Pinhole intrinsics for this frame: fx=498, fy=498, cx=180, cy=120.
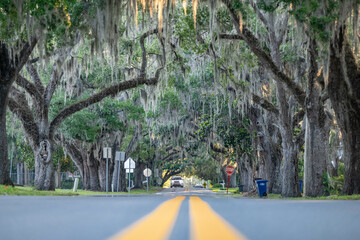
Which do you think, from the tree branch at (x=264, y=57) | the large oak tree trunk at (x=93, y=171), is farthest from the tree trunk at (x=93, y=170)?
the tree branch at (x=264, y=57)

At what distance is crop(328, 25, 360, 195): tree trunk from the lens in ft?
48.7

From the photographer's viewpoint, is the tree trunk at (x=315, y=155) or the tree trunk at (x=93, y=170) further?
the tree trunk at (x=93, y=170)

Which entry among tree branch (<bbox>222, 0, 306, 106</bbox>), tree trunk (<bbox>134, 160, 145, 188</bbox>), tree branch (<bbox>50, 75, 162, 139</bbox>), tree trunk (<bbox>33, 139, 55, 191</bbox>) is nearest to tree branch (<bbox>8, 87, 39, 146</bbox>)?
tree trunk (<bbox>33, 139, 55, 191</bbox>)

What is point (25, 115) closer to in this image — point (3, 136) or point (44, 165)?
point (44, 165)

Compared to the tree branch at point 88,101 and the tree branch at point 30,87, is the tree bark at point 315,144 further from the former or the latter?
the tree branch at point 30,87

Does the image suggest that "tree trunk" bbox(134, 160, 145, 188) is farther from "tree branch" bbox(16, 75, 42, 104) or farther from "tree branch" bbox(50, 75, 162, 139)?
"tree branch" bbox(16, 75, 42, 104)

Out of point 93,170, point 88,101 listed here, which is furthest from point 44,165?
point 93,170

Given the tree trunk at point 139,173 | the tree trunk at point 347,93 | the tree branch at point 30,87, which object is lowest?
the tree trunk at point 139,173

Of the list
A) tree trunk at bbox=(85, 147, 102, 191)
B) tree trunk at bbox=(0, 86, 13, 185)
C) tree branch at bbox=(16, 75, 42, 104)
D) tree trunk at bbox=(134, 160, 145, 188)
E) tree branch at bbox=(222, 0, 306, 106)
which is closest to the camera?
tree branch at bbox=(222, 0, 306, 106)

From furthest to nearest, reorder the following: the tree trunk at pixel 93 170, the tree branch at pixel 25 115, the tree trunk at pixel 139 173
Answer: the tree trunk at pixel 139 173, the tree trunk at pixel 93 170, the tree branch at pixel 25 115

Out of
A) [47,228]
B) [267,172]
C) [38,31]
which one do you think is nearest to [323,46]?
[38,31]

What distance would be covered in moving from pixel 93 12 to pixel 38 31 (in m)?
1.96

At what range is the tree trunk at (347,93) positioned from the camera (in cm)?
1484

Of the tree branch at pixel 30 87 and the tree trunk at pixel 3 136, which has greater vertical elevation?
the tree branch at pixel 30 87
